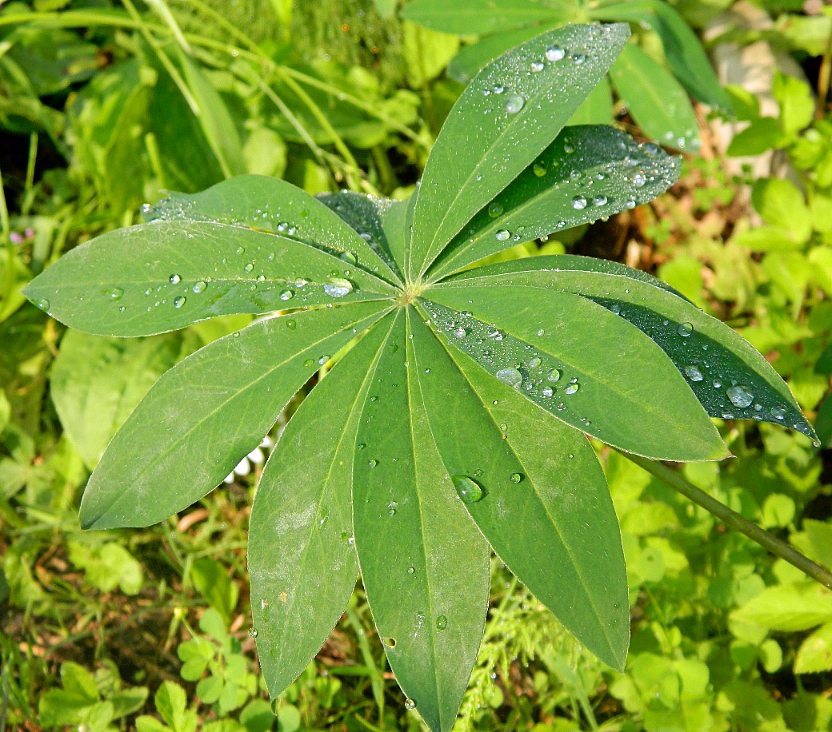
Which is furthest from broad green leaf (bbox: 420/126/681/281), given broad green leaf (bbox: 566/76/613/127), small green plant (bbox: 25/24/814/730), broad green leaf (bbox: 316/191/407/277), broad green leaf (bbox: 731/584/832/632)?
broad green leaf (bbox: 731/584/832/632)

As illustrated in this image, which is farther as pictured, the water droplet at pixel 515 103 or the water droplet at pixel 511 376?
the water droplet at pixel 515 103

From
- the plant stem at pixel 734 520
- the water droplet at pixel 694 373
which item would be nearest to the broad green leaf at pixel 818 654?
the plant stem at pixel 734 520

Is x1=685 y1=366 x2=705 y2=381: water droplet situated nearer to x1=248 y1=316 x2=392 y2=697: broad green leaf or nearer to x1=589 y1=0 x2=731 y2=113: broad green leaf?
x1=248 y1=316 x2=392 y2=697: broad green leaf

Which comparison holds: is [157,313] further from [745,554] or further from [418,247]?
[745,554]

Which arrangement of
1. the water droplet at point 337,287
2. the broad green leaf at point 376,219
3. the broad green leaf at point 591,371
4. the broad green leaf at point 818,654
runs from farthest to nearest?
the broad green leaf at point 818,654 → the broad green leaf at point 376,219 → the water droplet at point 337,287 → the broad green leaf at point 591,371

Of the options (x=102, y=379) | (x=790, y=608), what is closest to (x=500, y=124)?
(x=790, y=608)

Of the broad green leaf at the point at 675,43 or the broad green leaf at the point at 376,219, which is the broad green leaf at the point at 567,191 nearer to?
the broad green leaf at the point at 376,219

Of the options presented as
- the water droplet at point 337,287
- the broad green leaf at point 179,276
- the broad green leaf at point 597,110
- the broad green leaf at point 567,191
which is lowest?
the water droplet at point 337,287

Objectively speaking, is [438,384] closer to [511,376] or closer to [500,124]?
[511,376]
